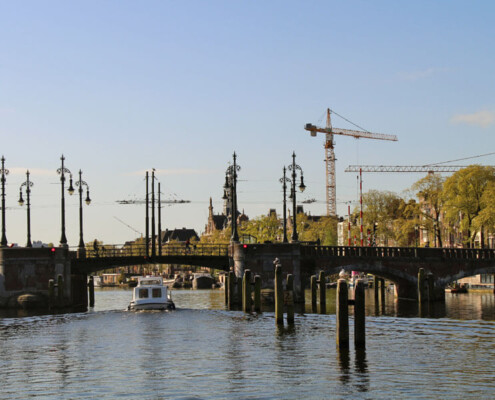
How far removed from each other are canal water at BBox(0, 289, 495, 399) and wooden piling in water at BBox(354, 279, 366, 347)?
65cm

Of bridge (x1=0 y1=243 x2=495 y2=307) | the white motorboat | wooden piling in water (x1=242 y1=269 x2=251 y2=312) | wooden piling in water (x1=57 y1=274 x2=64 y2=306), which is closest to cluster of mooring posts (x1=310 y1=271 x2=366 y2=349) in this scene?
wooden piling in water (x1=242 y1=269 x2=251 y2=312)

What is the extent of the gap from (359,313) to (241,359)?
18.1 ft

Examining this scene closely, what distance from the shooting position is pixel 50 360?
40.8m

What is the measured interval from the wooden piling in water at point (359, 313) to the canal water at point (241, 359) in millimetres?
655

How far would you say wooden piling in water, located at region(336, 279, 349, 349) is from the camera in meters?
39.2

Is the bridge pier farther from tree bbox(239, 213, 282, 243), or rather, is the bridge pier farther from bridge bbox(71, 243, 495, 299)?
tree bbox(239, 213, 282, 243)

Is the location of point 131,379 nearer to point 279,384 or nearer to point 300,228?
point 279,384

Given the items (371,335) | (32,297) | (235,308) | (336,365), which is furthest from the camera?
(32,297)

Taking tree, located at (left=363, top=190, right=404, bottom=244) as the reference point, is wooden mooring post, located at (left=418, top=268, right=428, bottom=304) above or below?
below

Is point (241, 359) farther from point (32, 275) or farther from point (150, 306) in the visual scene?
point (32, 275)

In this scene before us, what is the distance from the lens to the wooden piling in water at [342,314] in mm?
39188

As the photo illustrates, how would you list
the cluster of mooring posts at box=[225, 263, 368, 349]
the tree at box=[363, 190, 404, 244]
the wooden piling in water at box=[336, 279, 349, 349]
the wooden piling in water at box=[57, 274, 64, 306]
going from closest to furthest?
the wooden piling in water at box=[336, 279, 349, 349], the cluster of mooring posts at box=[225, 263, 368, 349], the wooden piling in water at box=[57, 274, 64, 306], the tree at box=[363, 190, 404, 244]

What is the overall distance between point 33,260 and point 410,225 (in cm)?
5315

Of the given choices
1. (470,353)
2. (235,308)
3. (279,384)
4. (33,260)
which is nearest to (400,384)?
(279,384)
